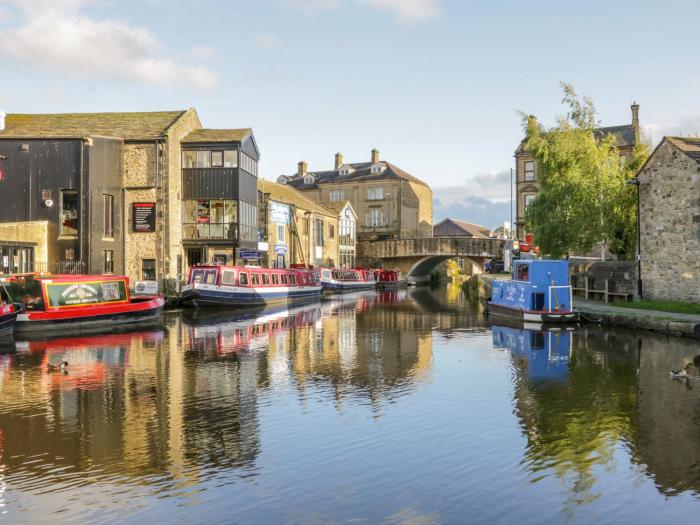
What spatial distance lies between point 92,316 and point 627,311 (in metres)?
19.9

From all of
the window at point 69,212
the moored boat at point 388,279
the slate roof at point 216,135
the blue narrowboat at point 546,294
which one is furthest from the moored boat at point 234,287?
the moored boat at point 388,279

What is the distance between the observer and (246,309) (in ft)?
119

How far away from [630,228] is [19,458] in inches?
1302

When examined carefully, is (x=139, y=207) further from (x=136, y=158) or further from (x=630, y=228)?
(x=630, y=228)

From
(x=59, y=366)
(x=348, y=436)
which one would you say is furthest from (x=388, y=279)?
(x=348, y=436)

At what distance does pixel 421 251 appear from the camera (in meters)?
69.2

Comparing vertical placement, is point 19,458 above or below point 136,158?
below

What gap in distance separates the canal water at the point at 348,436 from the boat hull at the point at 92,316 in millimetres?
4249

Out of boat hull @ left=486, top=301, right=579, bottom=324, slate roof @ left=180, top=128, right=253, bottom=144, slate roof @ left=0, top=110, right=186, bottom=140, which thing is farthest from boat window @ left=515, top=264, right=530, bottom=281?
slate roof @ left=0, top=110, right=186, bottom=140

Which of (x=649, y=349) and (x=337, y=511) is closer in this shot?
(x=337, y=511)

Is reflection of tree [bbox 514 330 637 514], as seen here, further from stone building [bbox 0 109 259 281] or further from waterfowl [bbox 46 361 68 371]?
stone building [bbox 0 109 259 281]

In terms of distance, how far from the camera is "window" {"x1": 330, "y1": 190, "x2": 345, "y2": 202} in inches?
3142

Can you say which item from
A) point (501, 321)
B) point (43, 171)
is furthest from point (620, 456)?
point (43, 171)

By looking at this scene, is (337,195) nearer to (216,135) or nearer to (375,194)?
(375,194)
